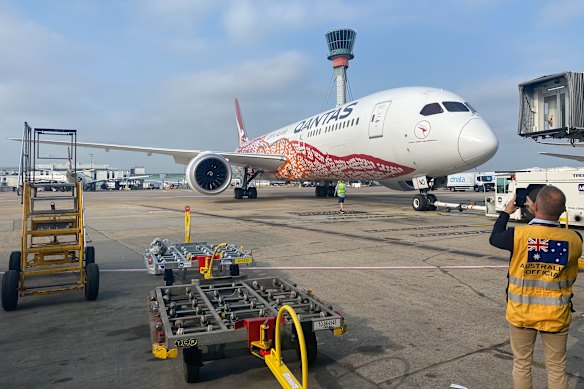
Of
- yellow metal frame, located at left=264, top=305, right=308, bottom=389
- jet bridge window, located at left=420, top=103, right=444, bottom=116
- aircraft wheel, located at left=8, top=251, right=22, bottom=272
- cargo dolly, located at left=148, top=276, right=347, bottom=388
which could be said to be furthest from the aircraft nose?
aircraft wheel, located at left=8, top=251, right=22, bottom=272

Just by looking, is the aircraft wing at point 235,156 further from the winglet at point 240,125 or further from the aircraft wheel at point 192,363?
the aircraft wheel at point 192,363

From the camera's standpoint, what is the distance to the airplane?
14.3m

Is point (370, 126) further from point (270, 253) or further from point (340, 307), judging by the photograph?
point (340, 307)

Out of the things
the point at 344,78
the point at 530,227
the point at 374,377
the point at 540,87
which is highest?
the point at 344,78

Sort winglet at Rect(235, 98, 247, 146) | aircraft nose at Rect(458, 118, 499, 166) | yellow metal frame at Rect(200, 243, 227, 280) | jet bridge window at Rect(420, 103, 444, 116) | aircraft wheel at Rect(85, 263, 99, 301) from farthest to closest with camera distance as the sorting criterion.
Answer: winglet at Rect(235, 98, 247, 146) → jet bridge window at Rect(420, 103, 444, 116) → aircraft nose at Rect(458, 118, 499, 166) → yellow metal frame at Rect(200, 243, 227, 280) → aircraft wheel at Rect(85, 263, 99, 301)

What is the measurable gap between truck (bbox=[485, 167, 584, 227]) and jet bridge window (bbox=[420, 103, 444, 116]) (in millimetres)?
3377

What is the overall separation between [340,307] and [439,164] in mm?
10990

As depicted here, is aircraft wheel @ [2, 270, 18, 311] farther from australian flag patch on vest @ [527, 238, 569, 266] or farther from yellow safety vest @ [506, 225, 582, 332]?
australian flag patch on vest @ [527, 238, 569, 266]

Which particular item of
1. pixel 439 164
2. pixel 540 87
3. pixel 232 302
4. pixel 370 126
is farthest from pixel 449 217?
pixel 232 302

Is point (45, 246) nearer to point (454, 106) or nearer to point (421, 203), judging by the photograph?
point (454, 106)

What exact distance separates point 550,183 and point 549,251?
496 inches

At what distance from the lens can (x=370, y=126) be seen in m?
17.3

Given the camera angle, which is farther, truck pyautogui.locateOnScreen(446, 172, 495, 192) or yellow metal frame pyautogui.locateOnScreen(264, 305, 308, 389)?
truck pyautogui.locateOnScreen(446, 172, 495, 192)

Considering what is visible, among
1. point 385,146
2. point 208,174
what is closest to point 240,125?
point 208,174
